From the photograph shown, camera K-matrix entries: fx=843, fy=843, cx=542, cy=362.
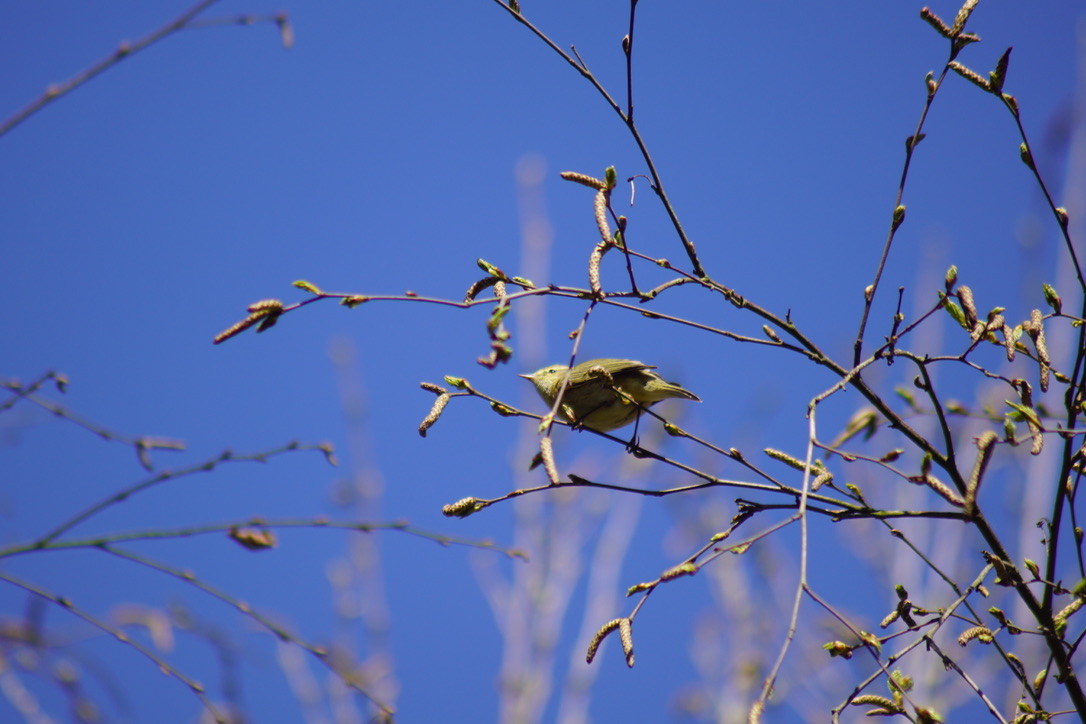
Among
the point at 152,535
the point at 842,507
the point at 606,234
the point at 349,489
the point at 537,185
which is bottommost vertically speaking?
the point at 152,535

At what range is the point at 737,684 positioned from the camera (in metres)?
7.17

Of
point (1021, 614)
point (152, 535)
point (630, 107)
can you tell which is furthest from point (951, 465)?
point (1021, 614)

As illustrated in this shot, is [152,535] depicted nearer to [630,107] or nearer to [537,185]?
[630,107]

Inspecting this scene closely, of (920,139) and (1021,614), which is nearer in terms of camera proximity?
(920,139)

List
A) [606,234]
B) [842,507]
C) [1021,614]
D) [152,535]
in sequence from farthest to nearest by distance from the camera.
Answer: [1021,614] < [842,507] < [152,535] < [606,234]

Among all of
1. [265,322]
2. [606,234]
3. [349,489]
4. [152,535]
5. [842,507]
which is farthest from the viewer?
[349,489]

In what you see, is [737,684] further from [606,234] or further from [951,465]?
[606,234]

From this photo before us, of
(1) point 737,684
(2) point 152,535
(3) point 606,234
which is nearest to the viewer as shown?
(3) point 606,234

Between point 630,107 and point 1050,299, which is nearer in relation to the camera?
point 630,107

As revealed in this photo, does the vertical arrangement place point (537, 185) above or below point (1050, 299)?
above

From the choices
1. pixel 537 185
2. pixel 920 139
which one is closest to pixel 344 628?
pixel 537 185

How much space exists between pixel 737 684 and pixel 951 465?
5.44 m

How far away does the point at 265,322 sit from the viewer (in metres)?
1.94

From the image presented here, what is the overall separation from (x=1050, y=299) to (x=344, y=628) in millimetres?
6578
